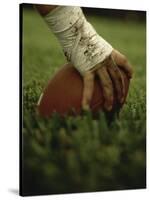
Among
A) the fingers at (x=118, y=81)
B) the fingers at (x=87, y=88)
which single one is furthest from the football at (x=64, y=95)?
the fingers at (x=118, y=81)

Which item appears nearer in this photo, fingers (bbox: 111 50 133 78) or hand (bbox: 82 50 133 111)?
hand (bbox: 82 50 133 111)

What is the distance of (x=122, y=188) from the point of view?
533 cm

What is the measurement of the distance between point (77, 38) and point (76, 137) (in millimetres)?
725

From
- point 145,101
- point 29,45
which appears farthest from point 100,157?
point 29,45

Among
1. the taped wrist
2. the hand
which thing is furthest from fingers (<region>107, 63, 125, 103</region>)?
the taped wrist

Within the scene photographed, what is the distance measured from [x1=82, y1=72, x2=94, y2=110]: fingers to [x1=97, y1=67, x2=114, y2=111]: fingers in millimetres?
76

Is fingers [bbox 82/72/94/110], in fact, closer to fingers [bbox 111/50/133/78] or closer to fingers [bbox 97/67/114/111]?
fingers [bbox 97/67/114/111]

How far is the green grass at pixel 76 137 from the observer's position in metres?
5.01

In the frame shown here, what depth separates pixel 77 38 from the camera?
5.15 m

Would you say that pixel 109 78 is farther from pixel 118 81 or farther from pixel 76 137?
pixel 76 137

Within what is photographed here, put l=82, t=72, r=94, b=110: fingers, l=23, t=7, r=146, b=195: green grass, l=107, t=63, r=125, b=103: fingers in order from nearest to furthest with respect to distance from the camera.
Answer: l=23, t=7, r=146, b=195: green grass < l=82, t=72, r=94, b=110: fingers < l=107, t=63, r=125, b=103: fingers

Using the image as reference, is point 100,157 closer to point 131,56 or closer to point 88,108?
point 88,108

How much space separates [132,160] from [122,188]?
23 cm

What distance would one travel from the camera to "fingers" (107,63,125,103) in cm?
525
